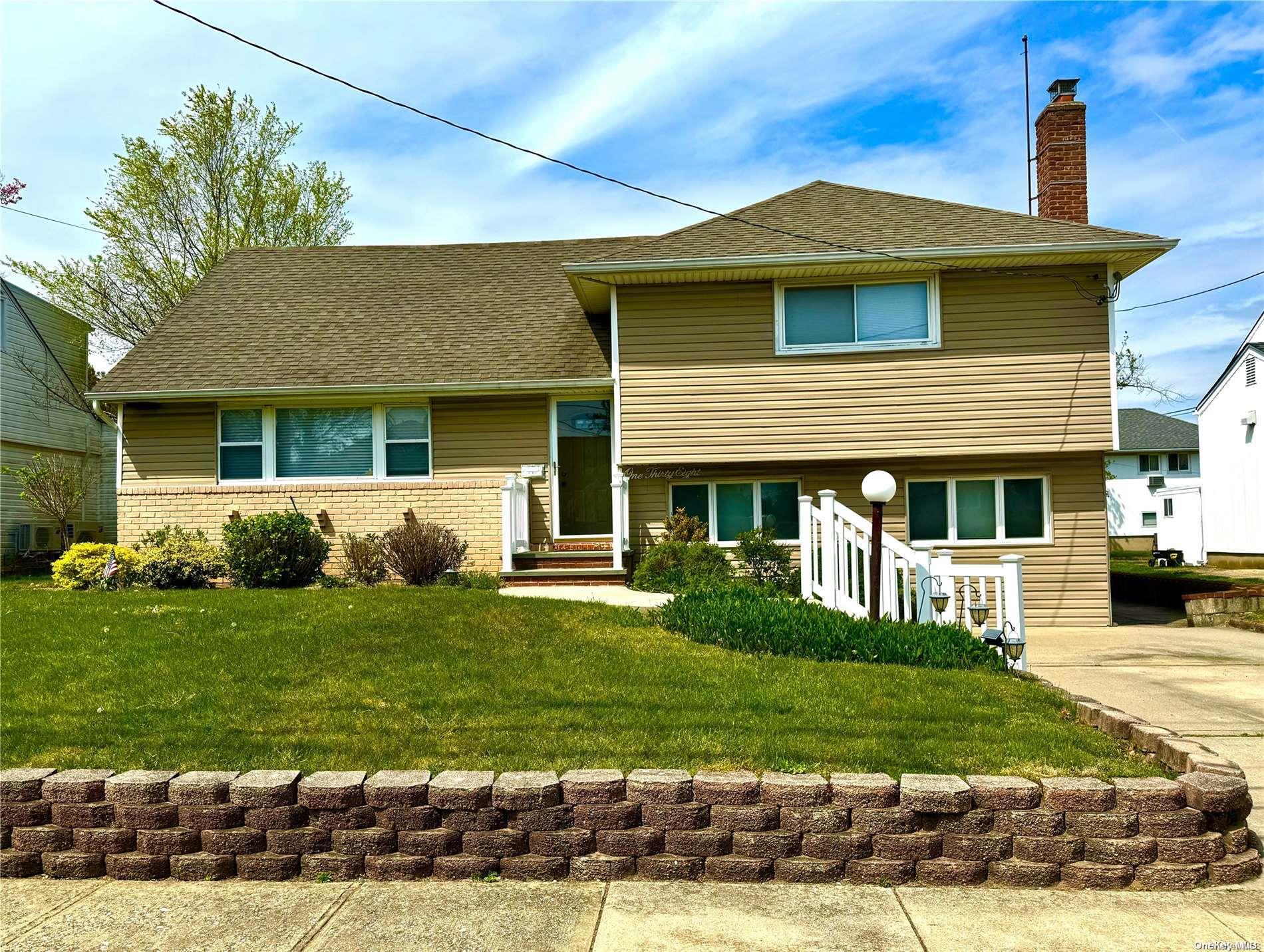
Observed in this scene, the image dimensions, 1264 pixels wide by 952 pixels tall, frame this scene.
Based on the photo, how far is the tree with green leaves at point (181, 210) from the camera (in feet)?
84.7

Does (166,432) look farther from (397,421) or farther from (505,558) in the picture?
(505,558)

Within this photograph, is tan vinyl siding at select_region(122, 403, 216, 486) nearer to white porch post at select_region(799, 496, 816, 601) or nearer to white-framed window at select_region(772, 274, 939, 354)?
white-framed window at select_region(772, 274, 939, 354)

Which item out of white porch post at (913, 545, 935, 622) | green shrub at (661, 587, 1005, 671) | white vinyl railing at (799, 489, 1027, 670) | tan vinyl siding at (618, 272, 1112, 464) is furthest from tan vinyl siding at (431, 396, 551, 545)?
white porch post at (913, 545, 935, 622)

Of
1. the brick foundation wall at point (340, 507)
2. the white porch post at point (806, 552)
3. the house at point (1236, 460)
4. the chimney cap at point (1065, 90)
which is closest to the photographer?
the white porch post at point (806, 552)

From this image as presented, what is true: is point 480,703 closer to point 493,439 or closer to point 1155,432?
point 493,439

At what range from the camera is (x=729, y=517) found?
14.8 m

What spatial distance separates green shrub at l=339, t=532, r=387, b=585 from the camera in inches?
541

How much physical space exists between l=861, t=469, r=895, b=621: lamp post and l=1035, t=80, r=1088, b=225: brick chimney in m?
8.77

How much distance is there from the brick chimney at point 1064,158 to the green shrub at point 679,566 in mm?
7852

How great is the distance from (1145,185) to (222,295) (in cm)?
1664

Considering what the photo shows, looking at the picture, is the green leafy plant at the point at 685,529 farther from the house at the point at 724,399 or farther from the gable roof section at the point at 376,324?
the gable roof section at the point at 376,324

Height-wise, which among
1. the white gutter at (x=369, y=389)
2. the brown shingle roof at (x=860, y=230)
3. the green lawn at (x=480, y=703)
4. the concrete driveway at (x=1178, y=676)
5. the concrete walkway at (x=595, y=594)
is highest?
the brown shingle roof at (x=860, y=230)

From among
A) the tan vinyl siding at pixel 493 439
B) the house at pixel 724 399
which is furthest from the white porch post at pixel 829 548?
the tan vinyl siding at pixel 493 439

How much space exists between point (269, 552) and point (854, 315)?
8887 mm
